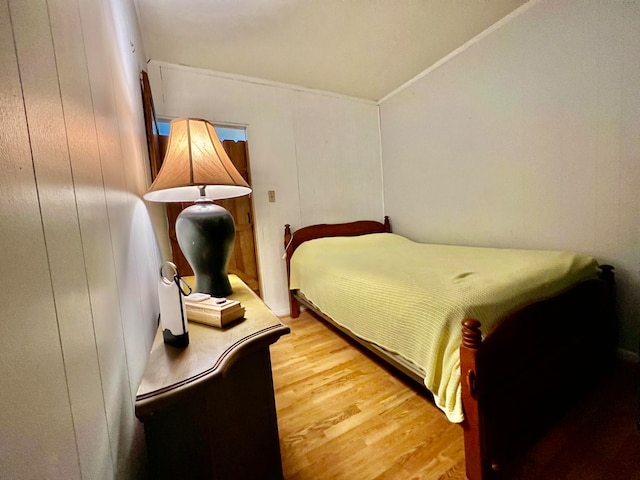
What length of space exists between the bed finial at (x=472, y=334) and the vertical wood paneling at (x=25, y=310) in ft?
3.36

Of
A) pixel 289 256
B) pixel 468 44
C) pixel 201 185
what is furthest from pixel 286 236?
pixel 468 44

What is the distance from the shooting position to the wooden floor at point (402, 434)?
1031 mm

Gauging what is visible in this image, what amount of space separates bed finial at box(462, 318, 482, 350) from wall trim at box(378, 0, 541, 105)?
233 cm

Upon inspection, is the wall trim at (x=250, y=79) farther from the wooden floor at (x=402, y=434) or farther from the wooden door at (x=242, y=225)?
the wooden floor at (x=402, y=434)

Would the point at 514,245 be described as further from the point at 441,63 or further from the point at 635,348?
the point at 441,63

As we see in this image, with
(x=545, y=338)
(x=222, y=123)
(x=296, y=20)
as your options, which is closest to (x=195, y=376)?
(x=545, y=338)

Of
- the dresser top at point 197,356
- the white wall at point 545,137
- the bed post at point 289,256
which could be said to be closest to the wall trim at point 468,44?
the white wall at point 545,137

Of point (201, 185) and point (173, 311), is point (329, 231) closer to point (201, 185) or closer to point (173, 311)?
point (201, 185)

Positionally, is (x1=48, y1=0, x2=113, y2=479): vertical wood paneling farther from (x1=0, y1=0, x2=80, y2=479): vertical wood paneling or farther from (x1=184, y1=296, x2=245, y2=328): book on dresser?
(x1=184, y1=296, x2=245, y2=328): book on dresser

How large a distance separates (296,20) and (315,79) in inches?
30.7

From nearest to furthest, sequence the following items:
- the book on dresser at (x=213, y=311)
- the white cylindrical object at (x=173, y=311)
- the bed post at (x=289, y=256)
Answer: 1. the white cylindrical object at (x=173, y=311)
2. the book on dresser at (x=213, y=311)
3. the bed post at (x=289, y=256)

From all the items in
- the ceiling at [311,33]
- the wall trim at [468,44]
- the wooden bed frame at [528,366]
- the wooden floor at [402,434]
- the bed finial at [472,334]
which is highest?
the ceiling at [311,33]

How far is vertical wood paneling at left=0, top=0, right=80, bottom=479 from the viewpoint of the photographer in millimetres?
270

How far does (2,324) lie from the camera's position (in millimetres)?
263
